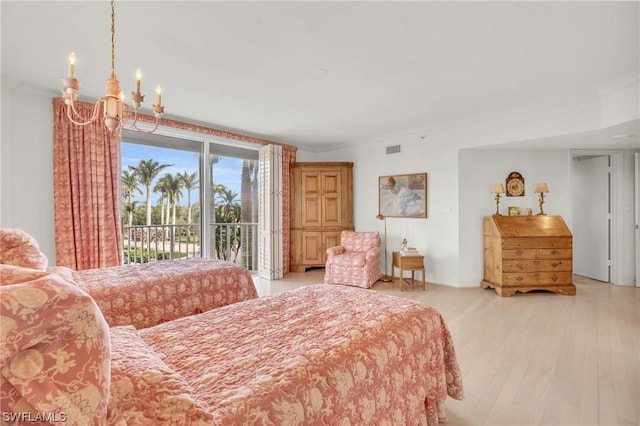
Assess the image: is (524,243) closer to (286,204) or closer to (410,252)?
(410,252)

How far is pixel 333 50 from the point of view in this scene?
251 cm

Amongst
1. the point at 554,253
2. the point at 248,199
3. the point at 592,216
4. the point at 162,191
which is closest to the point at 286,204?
the point at 248,199

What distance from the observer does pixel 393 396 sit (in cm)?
139

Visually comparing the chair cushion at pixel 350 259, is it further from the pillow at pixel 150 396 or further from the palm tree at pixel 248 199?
the pillow at pixel 150 396

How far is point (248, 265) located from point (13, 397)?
5519mm

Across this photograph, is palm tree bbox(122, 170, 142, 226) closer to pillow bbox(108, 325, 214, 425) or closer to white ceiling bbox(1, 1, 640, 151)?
white ceiling bbox(1, 1, 640, 151)

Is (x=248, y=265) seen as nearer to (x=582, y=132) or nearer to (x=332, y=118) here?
(x=332, y=118)

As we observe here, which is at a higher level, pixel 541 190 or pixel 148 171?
pixel 148 171

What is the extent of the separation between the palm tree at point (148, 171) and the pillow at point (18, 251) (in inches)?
115

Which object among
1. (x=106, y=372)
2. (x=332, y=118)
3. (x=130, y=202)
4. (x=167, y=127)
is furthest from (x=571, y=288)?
(x=130, y=202)

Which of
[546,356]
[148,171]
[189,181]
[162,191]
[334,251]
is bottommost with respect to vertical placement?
[546,356]

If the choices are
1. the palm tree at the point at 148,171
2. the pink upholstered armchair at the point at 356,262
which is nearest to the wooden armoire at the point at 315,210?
the pink upholstered armchair at the point at 356,262

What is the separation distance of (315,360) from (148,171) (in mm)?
4530

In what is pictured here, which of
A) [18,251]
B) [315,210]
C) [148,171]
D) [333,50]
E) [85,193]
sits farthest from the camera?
[315,210]
